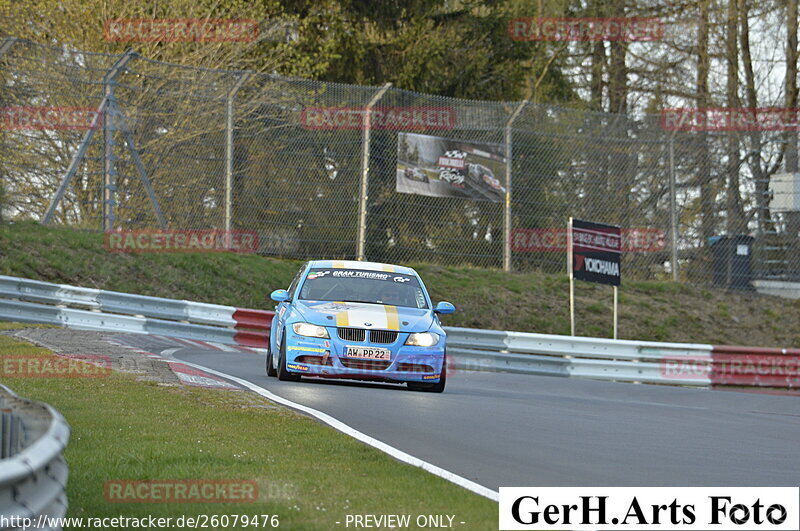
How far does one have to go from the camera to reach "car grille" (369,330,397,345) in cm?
1356

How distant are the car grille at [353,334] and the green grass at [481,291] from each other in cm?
888

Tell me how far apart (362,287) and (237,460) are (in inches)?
288

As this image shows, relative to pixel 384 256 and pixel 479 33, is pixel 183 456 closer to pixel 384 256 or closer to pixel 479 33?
pixel 384 256

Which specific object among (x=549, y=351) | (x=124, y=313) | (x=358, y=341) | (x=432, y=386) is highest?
(x=124, y=313)

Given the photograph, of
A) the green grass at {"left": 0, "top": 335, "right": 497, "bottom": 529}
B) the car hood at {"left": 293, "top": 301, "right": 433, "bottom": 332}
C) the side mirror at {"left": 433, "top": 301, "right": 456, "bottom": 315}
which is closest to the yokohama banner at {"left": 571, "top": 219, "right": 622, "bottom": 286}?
the side mirror at {"left": 433, "top": 301, "right": 456, "bottom": 315}

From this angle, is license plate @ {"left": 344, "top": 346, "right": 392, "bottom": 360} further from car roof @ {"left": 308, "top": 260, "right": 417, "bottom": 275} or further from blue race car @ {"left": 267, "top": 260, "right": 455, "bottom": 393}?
car roof @ {"left": 308, "top": 260, "right": 417, "bottom": 275}

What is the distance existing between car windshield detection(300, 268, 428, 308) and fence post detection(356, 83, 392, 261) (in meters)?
8.85

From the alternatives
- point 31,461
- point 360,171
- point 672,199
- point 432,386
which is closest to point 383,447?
point 31,461

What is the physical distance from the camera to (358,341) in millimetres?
13539

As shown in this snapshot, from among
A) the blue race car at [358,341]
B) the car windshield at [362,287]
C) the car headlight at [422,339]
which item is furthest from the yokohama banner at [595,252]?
the car headlight at [422,339]

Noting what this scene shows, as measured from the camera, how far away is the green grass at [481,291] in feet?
70.8

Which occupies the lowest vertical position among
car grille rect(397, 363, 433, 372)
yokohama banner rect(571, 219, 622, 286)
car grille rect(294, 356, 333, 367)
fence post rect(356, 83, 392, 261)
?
car grille rect(397, 363, 433, 372)

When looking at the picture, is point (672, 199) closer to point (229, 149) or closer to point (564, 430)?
point (229, 149)

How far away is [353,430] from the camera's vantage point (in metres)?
9.34
